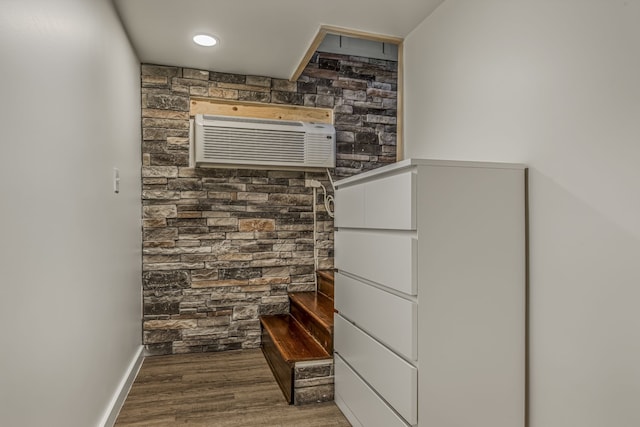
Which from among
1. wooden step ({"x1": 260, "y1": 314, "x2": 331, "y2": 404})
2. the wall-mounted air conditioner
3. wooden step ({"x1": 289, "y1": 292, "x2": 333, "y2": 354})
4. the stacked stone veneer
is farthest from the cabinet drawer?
the stacked stone veneer

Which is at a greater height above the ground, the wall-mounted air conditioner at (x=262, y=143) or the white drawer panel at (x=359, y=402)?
the wall-mounted air conditioner at (x=262, y=143)

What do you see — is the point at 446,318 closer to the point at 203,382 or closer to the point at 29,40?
the point at 29,40

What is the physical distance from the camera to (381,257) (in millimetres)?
1829

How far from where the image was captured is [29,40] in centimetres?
122

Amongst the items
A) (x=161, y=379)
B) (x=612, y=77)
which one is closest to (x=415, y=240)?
(x=612, y=77)

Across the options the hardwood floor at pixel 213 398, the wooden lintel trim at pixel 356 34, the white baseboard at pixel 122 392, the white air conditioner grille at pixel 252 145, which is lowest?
the hardwood floor at pixel 213 398

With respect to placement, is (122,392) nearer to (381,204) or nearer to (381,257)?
(381,257)

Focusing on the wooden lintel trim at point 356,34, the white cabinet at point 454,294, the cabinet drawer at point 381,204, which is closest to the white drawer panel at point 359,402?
the white cabinet at point 454,294

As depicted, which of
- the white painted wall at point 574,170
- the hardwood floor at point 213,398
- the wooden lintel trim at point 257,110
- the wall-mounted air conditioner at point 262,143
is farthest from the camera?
the wooden lintel trim at point 257,110

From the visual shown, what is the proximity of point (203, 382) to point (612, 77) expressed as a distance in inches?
106

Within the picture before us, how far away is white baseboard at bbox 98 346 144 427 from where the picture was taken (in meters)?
2.07

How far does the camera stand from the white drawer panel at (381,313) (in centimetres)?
158

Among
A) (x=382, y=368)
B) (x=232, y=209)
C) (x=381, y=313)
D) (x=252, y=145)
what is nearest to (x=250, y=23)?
(x=252, y=145)

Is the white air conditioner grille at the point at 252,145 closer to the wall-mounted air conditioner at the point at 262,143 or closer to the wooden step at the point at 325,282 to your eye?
the wall-mounted air conditioner at the point at 262,143
